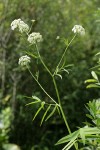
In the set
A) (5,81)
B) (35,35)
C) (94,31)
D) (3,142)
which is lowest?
(3,142)

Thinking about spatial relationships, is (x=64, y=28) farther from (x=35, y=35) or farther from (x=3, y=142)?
(x=35, y=35)

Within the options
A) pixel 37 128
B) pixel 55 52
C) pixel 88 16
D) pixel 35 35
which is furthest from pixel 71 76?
pixel 35 35

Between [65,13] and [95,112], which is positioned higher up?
[65,13]

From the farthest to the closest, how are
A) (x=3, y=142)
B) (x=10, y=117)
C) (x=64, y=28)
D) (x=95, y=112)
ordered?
(x=64, y=28) → (x=10, y=117) → (x=3, y=142) → (x=95, y=112)

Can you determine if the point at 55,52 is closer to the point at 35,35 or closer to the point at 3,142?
the point at 3,142

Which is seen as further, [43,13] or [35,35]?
[43,13]

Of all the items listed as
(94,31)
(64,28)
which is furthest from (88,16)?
(64,28)

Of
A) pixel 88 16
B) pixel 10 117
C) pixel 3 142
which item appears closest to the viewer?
pixel 3 142
